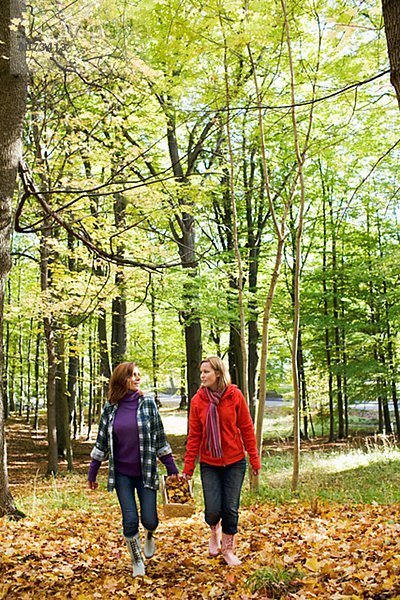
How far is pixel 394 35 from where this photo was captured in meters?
3.12

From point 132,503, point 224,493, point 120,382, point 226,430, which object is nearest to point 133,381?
point 120,382

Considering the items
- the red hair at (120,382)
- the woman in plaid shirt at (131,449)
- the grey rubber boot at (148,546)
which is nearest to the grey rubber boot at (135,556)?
the woman in plaid shirt at (131,449)

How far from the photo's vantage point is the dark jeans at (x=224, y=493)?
15.5ft

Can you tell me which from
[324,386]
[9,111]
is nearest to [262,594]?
[9,111]

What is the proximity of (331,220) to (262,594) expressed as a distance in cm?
1799

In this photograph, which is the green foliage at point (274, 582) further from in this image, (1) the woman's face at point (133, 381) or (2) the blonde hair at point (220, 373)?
(1) the woman's face at point (133, 381)

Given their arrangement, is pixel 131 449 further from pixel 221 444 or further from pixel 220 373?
pixel 220 373

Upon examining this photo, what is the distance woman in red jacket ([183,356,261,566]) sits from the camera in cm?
473

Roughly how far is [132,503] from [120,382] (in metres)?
1.00

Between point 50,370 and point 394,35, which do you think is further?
point 50,370

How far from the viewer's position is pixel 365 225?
2083cm

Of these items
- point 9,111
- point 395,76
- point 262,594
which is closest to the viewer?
point 395,76

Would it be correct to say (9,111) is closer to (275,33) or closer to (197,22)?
(197,22)

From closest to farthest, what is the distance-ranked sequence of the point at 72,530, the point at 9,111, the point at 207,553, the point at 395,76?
the point at 395,76 → the point at 207,553 → the point at 9,111 → the point at 72,530
